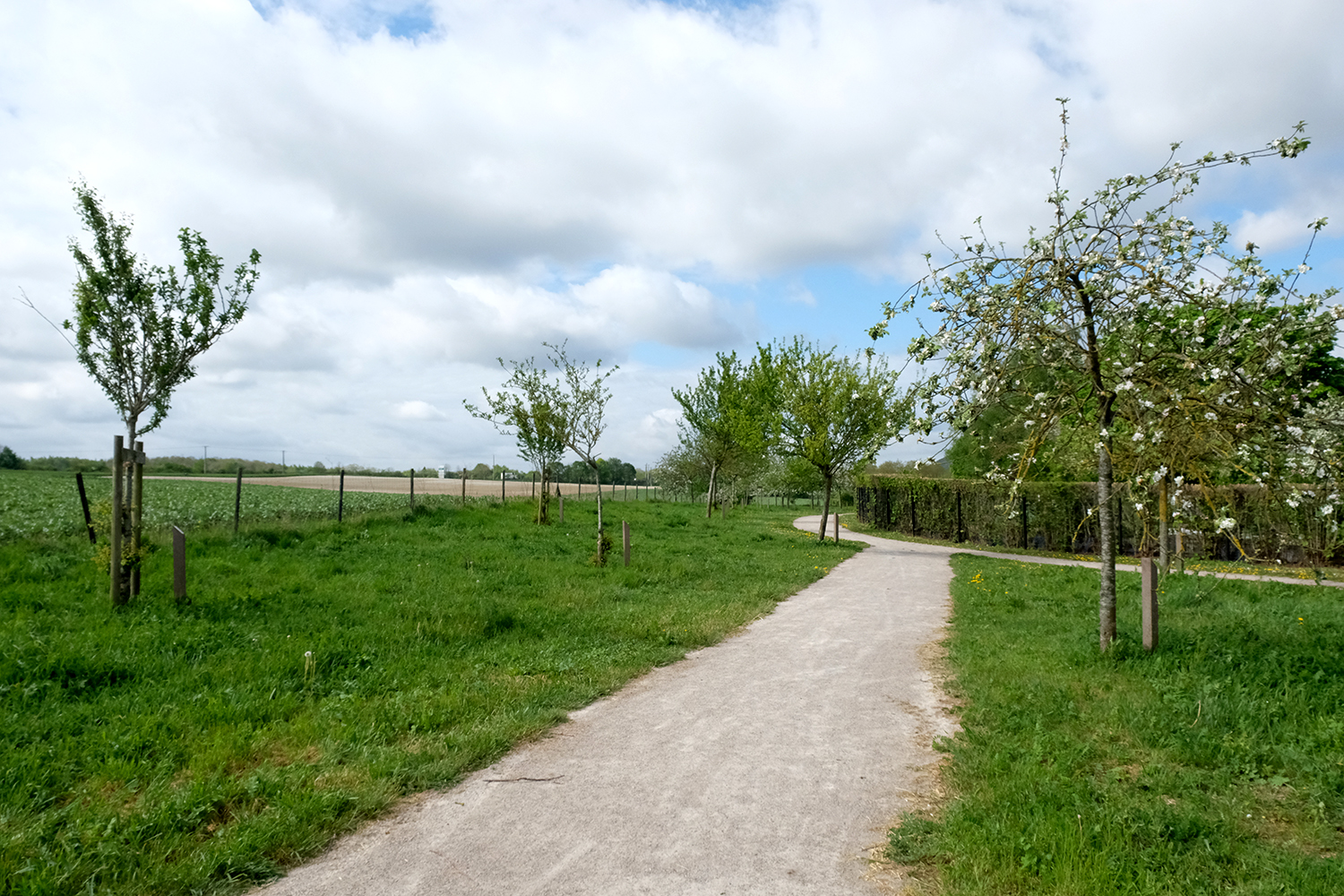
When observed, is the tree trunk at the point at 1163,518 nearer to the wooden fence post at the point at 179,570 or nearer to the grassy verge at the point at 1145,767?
the grassy verge at the point at 1145,767

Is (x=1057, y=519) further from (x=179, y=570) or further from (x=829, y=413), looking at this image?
(x=179, y=570)

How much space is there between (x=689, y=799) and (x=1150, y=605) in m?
5.83

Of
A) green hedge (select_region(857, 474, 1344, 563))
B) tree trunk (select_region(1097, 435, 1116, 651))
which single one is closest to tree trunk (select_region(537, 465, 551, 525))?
green hedge (select_region(857, 474, 1344, 563))

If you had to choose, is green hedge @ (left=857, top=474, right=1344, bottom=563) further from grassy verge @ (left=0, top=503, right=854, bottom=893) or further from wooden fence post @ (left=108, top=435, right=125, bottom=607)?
wooden fence post @ (left=108, top=435, right=125, bottom=607)

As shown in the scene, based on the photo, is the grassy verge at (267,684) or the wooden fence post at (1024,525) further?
the wooden fence post at (1024,525)

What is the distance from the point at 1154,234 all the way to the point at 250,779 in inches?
333

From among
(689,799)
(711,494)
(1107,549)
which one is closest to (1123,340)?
(1107,549)

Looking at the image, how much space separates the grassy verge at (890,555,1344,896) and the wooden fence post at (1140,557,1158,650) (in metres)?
0.17

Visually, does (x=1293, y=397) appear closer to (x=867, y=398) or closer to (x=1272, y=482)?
(x=1272, y=482)

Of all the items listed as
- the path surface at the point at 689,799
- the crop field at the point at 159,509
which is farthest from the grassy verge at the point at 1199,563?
the crop field at the point at 159,509

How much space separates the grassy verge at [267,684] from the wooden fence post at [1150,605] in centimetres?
475

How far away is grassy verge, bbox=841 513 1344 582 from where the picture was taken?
559 inches

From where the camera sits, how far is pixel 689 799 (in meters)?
4.66

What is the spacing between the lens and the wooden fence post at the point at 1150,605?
25.7ft
